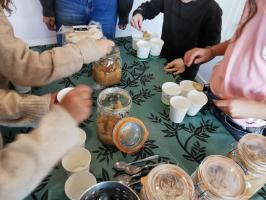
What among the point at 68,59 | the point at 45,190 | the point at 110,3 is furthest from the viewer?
the point at 110,3

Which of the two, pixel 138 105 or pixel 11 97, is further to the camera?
pixel 138 105

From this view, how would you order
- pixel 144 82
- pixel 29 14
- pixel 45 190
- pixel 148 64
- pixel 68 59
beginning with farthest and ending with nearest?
pixel 29 14 < pixel 148 64 < pixel 144 82 < pixel 68 59 < pixel 45 190

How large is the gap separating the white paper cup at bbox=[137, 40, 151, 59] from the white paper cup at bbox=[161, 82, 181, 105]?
9.3 inches

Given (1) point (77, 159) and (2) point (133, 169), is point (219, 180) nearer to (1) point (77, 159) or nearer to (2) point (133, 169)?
(2) point (133, 169)

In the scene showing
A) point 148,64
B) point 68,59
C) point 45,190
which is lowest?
point 45,190

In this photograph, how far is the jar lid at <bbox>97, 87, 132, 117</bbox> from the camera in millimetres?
726

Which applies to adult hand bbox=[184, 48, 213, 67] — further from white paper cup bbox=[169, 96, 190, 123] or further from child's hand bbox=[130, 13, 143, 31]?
child's hand bbox=[130, 13, 143, 31]

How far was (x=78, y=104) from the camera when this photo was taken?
580 millimetres

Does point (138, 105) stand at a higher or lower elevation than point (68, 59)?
lower

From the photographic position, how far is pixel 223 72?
90cm

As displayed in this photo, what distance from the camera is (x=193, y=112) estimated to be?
874 millimetres

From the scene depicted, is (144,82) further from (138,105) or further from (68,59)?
(68,59)

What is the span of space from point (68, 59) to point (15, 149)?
1.39 feet

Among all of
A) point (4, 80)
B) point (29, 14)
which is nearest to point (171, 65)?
point (4, 80)
